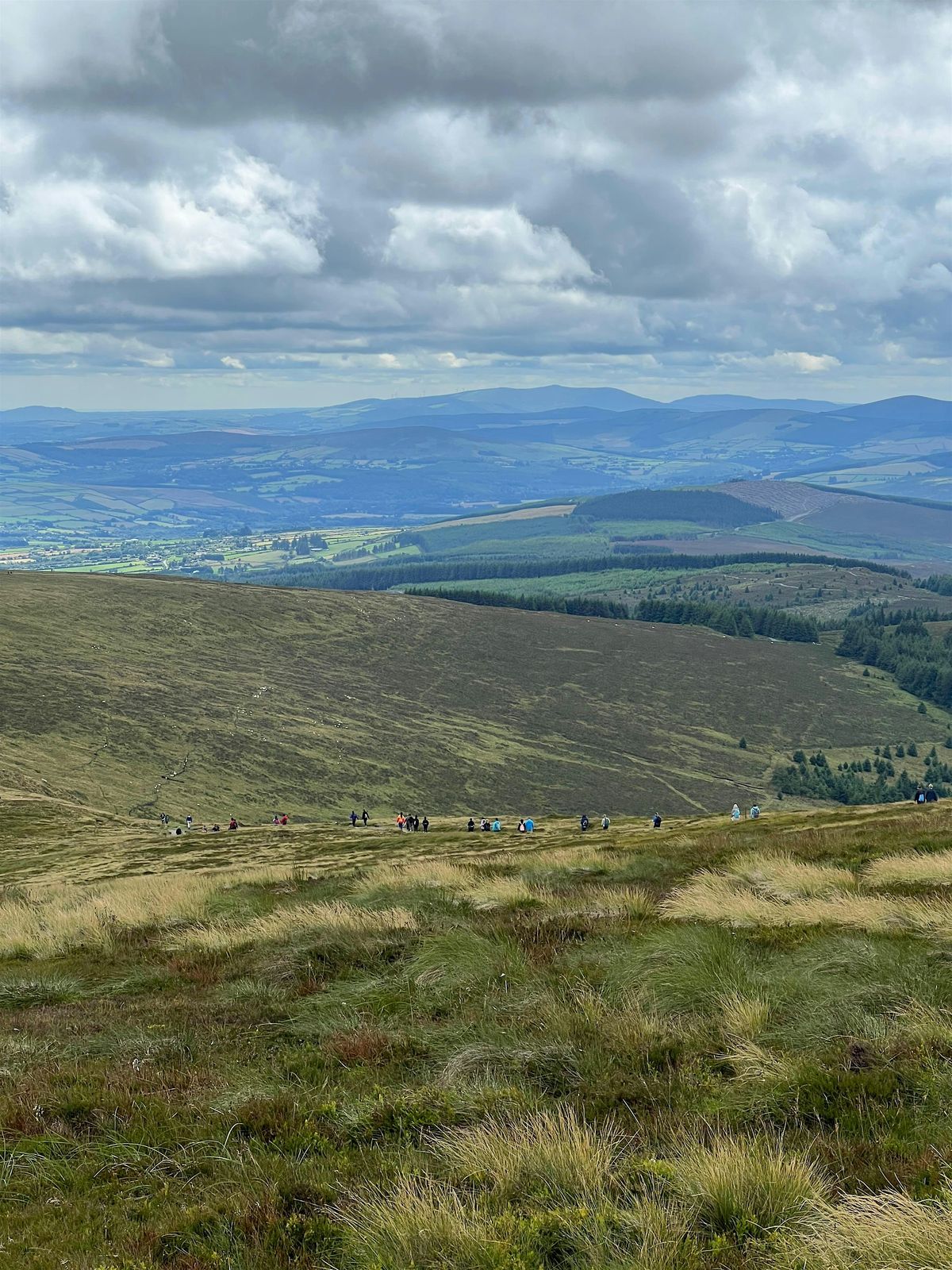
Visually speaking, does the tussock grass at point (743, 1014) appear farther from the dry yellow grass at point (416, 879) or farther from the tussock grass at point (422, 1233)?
the dry yellow grass at point (416, 879)

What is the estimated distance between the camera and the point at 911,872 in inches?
687

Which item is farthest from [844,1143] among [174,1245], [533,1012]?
[174,1245]

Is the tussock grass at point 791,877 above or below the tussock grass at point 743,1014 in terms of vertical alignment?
below

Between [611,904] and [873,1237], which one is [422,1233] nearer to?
[873,1237]

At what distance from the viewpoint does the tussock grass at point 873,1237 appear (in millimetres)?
5324

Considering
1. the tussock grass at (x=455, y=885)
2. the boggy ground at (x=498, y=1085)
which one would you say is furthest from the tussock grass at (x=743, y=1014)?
the tussock grass at (x=455, y=885)

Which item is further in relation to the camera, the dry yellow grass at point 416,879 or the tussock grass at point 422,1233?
the dry yellow grass at point 416,879

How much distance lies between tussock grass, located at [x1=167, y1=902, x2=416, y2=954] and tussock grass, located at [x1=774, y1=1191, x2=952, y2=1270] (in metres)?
9.46

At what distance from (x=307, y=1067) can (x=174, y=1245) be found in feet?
9.86

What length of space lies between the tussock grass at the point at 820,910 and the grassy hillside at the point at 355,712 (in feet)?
223

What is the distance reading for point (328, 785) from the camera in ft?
360

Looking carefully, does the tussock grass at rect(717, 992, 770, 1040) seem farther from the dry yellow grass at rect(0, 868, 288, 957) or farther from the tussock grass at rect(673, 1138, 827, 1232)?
the dry yellow grass at rect(0, 868, 288, 957)

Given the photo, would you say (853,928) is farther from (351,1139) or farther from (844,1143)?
(351,1139)

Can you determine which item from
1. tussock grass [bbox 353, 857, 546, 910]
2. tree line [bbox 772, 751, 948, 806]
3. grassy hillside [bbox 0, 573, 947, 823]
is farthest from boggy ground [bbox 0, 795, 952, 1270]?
tree line [bbox 772, 751, 948, 806]
